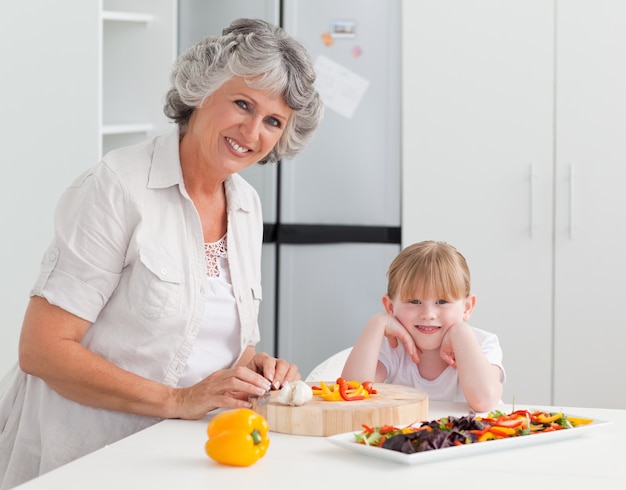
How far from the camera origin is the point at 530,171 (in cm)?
344

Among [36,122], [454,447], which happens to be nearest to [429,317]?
[454,447]

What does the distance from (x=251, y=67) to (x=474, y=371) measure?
2.42ft

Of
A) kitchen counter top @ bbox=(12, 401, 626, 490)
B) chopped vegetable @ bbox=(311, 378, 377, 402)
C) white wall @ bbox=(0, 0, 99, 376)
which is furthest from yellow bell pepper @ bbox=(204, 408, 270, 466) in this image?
white wall @ bbox=(0, 0, 99, 376)

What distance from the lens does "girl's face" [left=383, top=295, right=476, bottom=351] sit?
6.68 ft

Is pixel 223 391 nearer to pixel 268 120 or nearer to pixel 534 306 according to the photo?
pixel 268 120

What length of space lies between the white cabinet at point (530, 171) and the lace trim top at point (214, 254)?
62.7 inches

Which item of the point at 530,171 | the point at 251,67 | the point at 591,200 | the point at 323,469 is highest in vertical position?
the point at 251,67

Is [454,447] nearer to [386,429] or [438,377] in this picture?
[386,429]

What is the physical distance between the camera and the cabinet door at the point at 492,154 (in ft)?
11.2

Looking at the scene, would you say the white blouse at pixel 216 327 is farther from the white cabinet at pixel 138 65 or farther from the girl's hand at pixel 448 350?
the white cabinet at pixel 138 65

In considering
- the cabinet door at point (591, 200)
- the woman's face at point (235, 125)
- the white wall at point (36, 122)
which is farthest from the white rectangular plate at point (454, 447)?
the cabinet door at point (591, 200)

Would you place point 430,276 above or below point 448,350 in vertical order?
above

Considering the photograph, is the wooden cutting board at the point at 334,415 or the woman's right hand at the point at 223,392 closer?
the wooden cutting board at the point at 334,415

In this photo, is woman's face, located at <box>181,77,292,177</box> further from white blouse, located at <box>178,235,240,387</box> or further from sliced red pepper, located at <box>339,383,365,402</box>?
sliced red pepper, located at <box>339,383,365,402</box>
